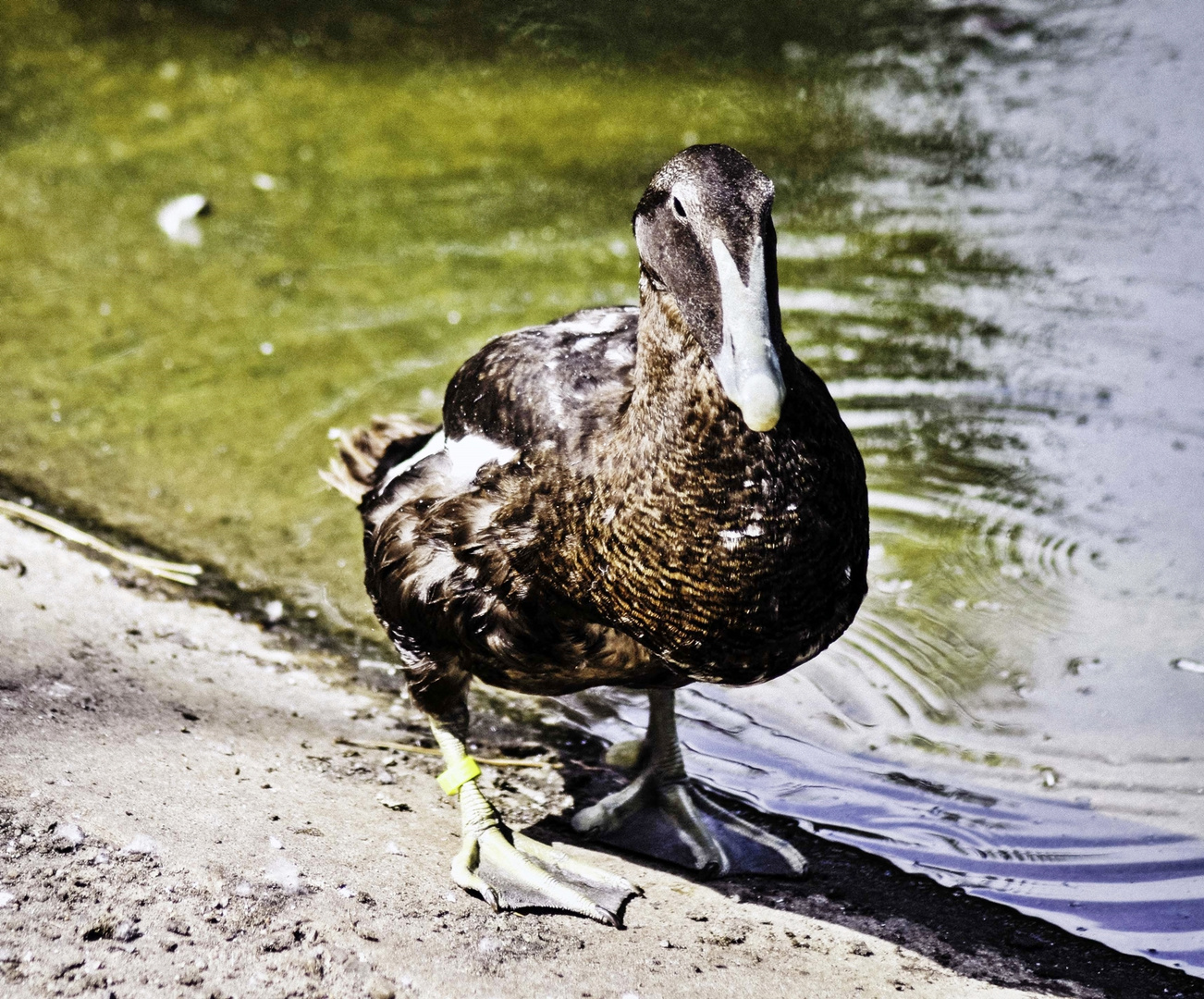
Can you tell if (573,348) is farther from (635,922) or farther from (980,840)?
(980,840)

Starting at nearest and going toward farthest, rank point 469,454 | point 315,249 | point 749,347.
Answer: point 749,347
point 469,454
point 315,249

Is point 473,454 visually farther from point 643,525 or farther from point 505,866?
point 505,866

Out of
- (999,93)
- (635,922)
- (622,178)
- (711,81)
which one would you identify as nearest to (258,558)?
(635,922)

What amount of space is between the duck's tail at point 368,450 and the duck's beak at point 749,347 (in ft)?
5.20

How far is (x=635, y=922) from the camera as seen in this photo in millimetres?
3158

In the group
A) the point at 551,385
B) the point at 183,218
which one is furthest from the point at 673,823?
the point at 183,218

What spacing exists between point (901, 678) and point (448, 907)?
5.61 feet

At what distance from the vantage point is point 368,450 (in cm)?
410

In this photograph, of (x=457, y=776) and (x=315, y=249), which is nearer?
(x=457, y=776)

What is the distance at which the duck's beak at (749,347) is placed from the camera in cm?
250

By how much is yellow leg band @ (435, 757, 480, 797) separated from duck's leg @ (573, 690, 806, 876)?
346mm

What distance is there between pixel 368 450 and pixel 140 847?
154 centimetres

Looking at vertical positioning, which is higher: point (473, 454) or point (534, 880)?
point (473, 454)

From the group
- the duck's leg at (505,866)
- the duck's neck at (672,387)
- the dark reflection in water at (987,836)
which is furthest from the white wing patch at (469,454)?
the dark reflection in water at (987,836)
